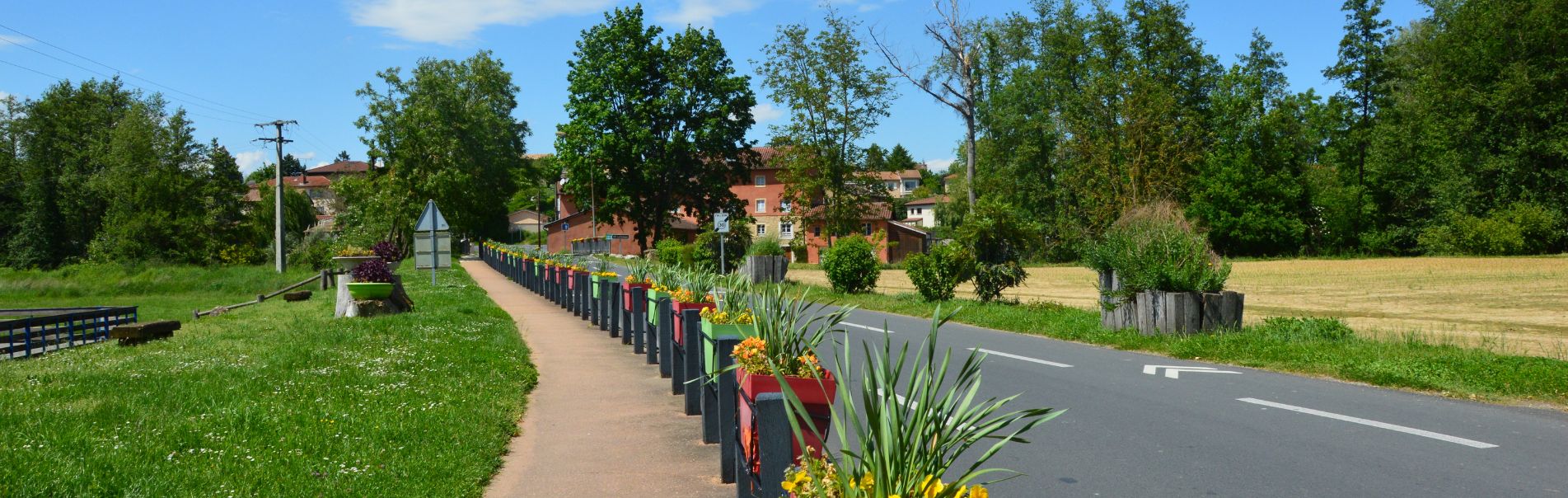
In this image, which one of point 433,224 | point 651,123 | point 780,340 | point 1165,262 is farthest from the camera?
point 651,123

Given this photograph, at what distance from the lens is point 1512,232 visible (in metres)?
45.6

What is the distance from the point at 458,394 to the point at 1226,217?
182 ft

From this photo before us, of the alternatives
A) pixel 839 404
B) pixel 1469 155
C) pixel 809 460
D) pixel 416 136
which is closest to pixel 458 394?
pixel 839 404

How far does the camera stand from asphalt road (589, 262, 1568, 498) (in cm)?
568

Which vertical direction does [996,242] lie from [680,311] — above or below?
above

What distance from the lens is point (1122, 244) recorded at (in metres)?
14.7

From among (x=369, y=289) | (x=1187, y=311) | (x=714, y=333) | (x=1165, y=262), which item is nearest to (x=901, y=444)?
(x=714, y=333)

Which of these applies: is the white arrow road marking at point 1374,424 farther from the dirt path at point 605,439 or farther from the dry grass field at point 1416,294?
the dry grass field at point 1416,294

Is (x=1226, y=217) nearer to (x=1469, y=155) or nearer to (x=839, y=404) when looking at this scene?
(x=1469, y=155)

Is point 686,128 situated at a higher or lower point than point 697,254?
higher

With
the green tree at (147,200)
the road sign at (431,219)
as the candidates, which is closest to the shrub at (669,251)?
the road sign at (431,219)

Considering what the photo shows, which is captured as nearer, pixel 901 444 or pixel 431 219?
pixel 901 444

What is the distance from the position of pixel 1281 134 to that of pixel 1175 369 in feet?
182

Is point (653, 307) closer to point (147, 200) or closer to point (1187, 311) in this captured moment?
point (1187, 311)
